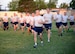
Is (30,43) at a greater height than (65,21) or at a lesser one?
lesser

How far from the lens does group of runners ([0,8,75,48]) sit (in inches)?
144

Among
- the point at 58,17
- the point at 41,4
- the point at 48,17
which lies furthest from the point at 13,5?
the point at 58,17

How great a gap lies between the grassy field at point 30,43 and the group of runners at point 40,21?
0.05 m

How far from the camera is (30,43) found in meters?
3.69

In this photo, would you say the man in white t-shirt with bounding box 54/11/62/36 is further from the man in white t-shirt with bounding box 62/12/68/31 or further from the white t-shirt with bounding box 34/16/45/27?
the white t-shirt with bounding box 34/16/45/27

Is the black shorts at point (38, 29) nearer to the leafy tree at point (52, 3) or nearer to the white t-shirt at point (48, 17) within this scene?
the white t-shirt at point (48, 17)

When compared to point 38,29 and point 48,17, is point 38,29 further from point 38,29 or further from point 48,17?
point 48,17

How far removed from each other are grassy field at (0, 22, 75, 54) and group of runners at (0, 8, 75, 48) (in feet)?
0.16

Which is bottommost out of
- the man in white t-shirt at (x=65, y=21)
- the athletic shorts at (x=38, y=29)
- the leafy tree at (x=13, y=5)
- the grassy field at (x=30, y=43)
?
the grassy field at (x=30, y=43)

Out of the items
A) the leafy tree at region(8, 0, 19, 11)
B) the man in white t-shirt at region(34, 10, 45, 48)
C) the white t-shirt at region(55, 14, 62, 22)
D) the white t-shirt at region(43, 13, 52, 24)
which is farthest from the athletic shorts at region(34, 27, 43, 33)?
the leafy tree at region(8, 0, 19, 11)

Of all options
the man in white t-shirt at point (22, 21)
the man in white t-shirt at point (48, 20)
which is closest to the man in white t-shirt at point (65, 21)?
the man in white t-shirt at point (48, 20)

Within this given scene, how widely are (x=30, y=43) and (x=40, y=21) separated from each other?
27 centimetres

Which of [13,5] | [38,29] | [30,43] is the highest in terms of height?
[13,5]

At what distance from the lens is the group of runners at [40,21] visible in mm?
3646
